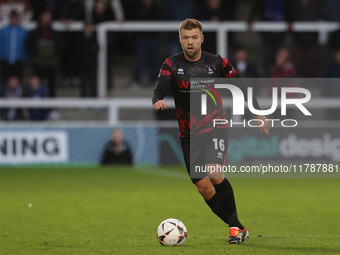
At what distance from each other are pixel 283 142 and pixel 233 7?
4.00 metres

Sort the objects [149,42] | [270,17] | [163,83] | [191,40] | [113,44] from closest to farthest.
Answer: [191,40] < [163,83] < [149,42] < [270,17] < [113,44]

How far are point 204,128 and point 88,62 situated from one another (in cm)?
1056

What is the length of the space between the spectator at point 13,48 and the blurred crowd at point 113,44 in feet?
0.07

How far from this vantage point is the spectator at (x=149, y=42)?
18031 millimetres

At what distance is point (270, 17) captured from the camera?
18.4 m

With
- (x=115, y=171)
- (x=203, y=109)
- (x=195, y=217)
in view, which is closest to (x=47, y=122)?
(x=115, y=171)

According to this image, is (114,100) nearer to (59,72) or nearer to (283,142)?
(59,72)

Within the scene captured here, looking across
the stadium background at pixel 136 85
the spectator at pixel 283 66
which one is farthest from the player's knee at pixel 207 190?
the spectator at pixel 283 66

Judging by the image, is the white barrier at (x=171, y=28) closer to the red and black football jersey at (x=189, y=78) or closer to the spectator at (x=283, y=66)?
the spectator at (x=283, y=66)

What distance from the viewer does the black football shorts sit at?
748 cm

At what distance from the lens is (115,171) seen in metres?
16.5

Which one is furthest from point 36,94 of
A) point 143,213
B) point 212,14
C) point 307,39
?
point 143,213

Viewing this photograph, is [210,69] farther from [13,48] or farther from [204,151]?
[13,48]

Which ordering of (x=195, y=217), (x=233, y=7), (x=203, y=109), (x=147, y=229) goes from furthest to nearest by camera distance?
(x=233, y=7) → (x=195, y=217) → (x=147, y=229) → (x=203, y=109)
